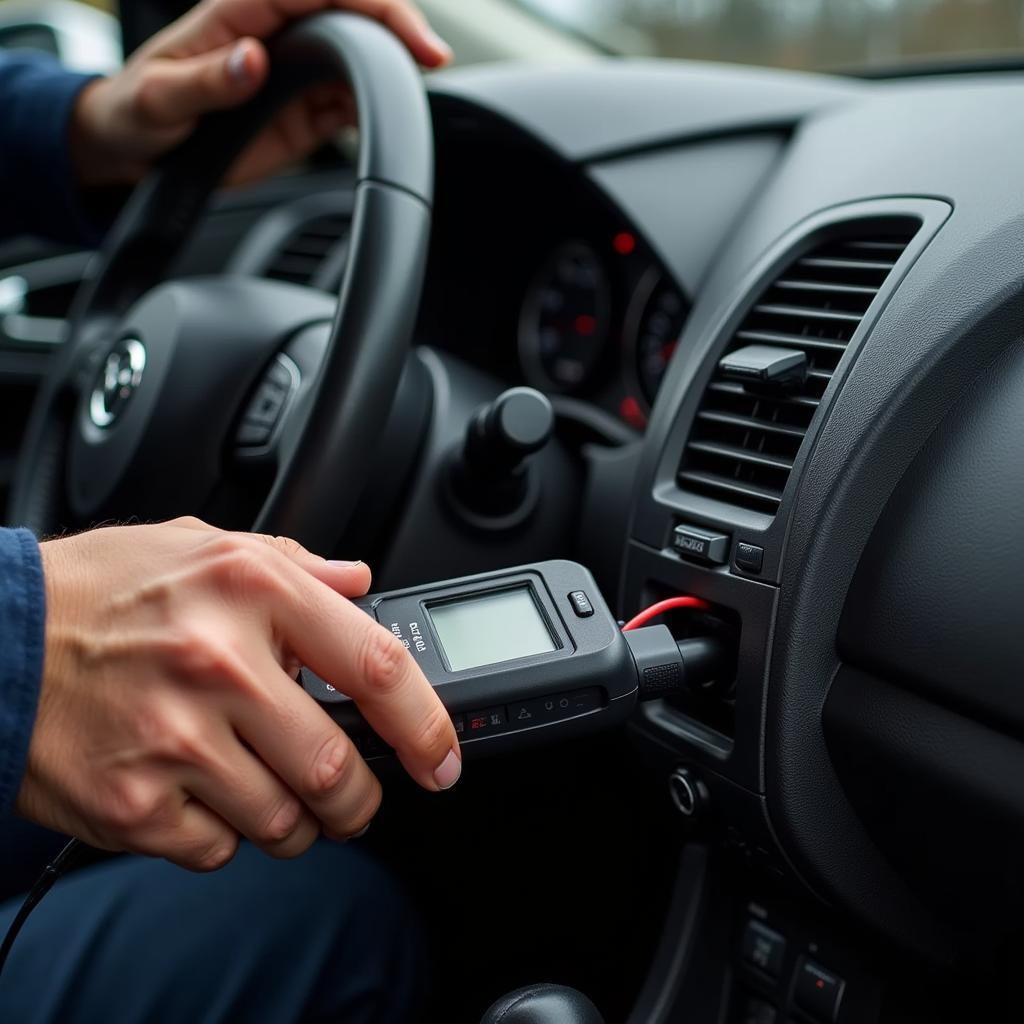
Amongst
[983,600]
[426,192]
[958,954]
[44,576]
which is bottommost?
[958,954]

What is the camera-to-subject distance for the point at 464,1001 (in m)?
1.15

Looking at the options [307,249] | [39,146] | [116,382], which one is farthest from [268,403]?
[307,249]

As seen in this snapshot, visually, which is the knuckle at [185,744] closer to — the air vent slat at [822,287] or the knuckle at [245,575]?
the knuckle at [245,575]

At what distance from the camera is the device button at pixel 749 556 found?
2.54 feet

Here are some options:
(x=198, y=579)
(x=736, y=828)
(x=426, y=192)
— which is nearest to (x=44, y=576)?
(x=198, y=579)

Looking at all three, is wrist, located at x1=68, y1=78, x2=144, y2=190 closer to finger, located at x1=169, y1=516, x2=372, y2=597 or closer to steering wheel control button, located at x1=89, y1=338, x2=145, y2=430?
steering wheel control button, located at x1=89, y1=338, x2=145, y2=430

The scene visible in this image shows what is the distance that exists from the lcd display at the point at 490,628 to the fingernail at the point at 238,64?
587 millimetres

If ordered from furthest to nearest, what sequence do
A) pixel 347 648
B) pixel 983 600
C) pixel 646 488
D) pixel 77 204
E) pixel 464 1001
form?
pixel 77 204, pixel 464 1001, pixel 646 488, pixel 983 600, pixel 347 648

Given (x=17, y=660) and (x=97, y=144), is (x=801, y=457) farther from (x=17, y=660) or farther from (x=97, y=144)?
(x=97, y=144)

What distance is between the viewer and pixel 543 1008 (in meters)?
0.74

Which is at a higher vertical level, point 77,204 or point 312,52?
point 312,52

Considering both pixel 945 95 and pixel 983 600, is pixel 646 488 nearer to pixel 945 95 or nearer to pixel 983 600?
pixel 983 600

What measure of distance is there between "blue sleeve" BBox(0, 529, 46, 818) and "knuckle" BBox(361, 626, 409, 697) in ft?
0.55

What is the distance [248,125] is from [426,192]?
411 mm
